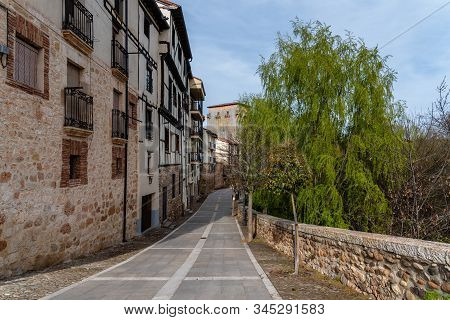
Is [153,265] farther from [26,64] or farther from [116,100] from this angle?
[116,100]

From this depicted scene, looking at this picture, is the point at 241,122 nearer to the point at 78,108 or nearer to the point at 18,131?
Result: the point at 78,108

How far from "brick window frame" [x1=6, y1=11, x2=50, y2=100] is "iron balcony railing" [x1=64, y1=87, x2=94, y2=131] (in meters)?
0.94

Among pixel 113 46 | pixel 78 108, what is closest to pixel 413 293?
pixel 78 108

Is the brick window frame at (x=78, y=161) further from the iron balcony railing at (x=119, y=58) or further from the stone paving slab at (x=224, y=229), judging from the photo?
the stone paving slab at (x=224, y=229)

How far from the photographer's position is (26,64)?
24.9 feet

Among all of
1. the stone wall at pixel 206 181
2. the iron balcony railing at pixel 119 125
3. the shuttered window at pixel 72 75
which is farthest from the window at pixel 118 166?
the stone wall at pixel 206 181

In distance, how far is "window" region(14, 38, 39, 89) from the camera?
23.9 feet

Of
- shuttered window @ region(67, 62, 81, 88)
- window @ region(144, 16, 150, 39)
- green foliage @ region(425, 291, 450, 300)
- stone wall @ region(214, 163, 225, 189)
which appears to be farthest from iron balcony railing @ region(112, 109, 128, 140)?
stone wall @ region(214, 163, 225, 189)

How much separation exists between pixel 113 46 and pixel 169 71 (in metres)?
10.3

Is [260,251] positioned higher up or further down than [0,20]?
further down

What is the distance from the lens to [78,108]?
9.73 metres

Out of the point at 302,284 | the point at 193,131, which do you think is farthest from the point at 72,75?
the point at 193,131

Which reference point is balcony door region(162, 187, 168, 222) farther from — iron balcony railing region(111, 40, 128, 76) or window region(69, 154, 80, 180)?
window region(69, 154, 80, 180)

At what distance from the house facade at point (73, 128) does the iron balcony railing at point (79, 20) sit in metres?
0.03
